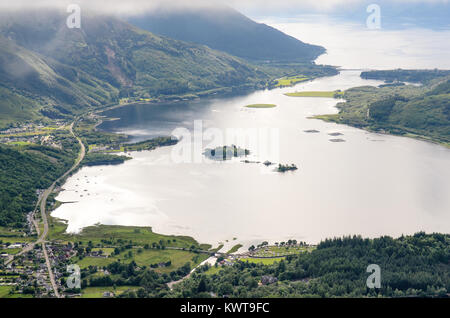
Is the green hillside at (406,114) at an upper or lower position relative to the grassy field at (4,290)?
upper

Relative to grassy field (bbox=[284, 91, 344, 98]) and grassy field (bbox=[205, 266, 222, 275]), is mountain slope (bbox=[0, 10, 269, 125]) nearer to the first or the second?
grassy field (bbox=[284, 91, 344, 98])

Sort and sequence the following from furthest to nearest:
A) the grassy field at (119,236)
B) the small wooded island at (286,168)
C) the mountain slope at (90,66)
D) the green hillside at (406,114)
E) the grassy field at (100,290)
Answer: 1. the mountain slope at (90,66)
2. the green hillside at (406,114)
3. the small wooded island at (286,168)
4. the grassy field at (119,236)
5. the grassy field at (100,290)

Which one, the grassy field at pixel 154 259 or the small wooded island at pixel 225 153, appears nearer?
the grassy field at pixel 154 259

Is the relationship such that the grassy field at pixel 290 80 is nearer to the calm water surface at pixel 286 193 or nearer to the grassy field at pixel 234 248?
the calm water surface at pixel 286 193

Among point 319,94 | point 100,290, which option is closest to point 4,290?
point 100,290

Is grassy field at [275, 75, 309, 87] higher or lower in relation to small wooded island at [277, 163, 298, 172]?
higher

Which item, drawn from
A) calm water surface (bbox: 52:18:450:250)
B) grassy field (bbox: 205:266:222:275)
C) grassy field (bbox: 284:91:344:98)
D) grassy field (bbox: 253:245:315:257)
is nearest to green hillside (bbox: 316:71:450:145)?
calm water surface (bbox: 52:18:450:250)

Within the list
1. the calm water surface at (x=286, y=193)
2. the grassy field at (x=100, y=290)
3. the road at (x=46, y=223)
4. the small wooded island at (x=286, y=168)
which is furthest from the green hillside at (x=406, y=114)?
the grassy field at (x=100, y=290)

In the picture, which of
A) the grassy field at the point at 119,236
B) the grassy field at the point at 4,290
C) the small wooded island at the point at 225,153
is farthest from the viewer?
the small wooded island at the point at 225,153

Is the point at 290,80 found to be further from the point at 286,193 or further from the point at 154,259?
the point at 154,259

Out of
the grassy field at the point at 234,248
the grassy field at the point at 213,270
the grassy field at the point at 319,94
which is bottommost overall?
the grassy field at the point at 213,270
